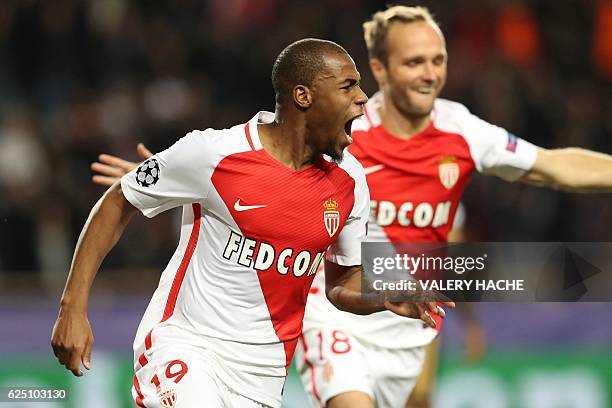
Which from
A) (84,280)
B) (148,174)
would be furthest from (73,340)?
(148,174)

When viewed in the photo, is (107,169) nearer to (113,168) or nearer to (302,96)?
(113,168)

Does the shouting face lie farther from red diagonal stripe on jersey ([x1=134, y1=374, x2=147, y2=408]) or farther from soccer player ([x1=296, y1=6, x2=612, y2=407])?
soccer player ([x1=296, y1=6, x2=612, y2=407])

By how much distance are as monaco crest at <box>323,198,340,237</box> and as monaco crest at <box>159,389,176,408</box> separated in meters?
0.89

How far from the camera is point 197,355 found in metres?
4.50

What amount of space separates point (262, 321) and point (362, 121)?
172cm

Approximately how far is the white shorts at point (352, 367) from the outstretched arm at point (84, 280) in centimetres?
158

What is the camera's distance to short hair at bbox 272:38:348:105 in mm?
4469

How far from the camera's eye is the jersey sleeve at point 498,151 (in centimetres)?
595

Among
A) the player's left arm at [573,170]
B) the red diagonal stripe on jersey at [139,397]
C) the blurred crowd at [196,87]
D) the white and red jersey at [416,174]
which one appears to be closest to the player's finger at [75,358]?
the red diagonal stripe on jersey at [139,397]

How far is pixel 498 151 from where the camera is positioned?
5969 millimetres

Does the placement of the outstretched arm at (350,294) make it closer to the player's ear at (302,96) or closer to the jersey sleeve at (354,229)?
the jersey sleeve at (354,229)

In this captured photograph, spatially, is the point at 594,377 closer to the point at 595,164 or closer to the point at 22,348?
the point at 595,164

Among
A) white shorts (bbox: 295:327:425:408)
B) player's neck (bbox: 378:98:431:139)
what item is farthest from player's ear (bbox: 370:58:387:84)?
white shorts (bbox: 295:327:425:408)

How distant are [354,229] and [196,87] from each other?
256 inches
